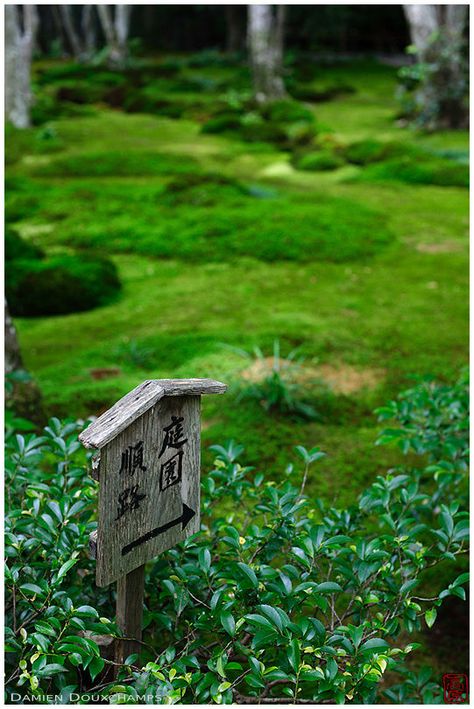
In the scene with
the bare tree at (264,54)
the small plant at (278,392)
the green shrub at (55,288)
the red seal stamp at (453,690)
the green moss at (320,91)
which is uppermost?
the bare tree at (264,54)

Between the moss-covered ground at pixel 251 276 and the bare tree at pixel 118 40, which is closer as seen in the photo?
the moss-covered ground at pixel 251 276

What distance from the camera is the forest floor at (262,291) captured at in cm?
498

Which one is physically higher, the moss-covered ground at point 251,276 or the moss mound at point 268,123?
the moss mound at point 268,123

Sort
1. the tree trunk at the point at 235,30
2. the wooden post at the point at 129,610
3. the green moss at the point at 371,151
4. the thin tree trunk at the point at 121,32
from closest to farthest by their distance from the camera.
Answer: the wooden post at the point at 129,610 < the green moss at the point at 371,151 < the thin tree trunk at the point at 121,32 < the tree trunk at the point at 235,30

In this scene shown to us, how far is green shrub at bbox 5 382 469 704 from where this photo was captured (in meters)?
2.09

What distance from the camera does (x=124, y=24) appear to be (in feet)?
88.5

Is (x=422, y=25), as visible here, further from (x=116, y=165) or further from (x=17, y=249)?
(x=17, y=249)

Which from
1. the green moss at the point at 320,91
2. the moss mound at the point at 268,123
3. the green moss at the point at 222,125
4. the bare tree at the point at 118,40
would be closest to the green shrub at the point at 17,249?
the moss mound at the point at 268,123

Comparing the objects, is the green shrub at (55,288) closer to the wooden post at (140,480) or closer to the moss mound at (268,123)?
the wooden post at (140,480)

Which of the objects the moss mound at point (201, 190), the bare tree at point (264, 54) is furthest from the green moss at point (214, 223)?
the bare tree at point (264, 54)

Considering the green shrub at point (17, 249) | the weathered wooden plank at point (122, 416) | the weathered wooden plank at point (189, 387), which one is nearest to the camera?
the weathered wooden plank at point (122, 416)

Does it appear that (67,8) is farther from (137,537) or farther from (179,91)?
(137,537)

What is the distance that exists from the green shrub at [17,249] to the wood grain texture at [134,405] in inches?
239

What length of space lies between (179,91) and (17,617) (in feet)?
72.4
